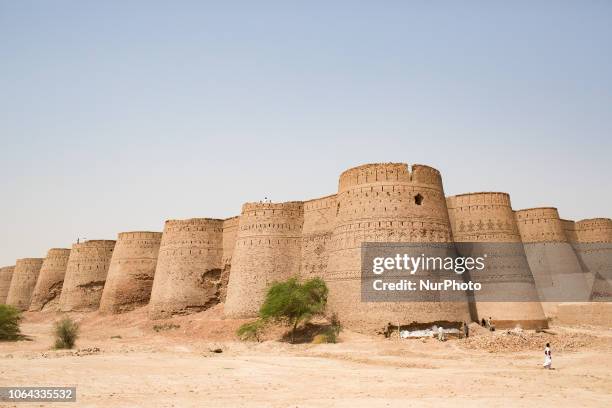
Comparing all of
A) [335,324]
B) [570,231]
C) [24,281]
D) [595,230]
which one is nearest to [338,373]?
[335,324]

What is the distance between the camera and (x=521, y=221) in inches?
1059

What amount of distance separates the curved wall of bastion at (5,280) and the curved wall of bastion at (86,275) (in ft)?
53.8

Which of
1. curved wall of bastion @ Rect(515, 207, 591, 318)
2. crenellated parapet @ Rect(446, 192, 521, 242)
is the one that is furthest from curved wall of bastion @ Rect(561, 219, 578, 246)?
crenellated parapet @ Rect(446, 192, 521, 242)

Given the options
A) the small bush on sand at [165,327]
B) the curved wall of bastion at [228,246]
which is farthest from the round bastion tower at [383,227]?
the small bush on sand at [165,327]

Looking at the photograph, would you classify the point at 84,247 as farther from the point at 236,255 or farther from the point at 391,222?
the point at 391,222

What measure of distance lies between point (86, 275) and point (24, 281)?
1157cm

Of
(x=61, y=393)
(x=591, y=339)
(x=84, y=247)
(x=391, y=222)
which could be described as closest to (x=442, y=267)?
(x=391, y=222)

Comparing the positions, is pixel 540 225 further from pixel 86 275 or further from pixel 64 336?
pixel 86 275

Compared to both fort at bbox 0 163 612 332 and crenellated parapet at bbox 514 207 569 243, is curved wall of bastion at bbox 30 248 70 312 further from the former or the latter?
crenellated parapet at bbox 514 207 569 243

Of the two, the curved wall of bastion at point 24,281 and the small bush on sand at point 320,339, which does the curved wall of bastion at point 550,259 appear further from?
the curved wall of bastion at point 24,281

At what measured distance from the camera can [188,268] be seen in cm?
2808

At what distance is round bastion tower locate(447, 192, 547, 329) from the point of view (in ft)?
71.3

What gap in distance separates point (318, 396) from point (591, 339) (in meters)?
12.7

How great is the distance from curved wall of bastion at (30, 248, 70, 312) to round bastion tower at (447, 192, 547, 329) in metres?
29.7
